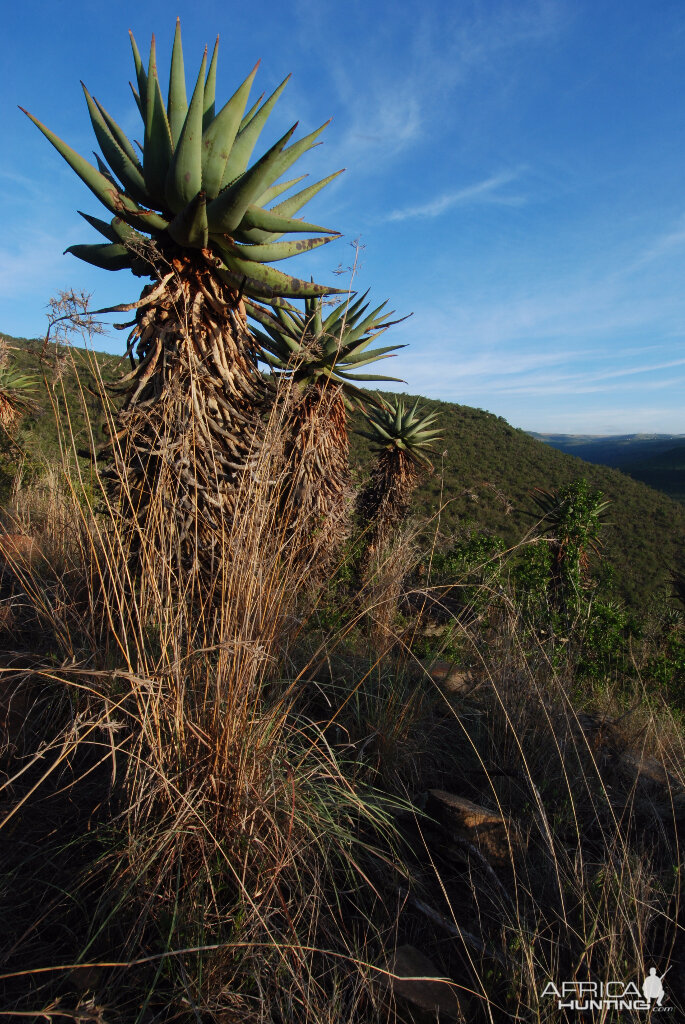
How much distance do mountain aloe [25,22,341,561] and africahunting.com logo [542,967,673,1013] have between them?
84.2 inches

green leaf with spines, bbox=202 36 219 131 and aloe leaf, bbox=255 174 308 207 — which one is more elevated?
green leaf with spines, bbox=202 36 219 131

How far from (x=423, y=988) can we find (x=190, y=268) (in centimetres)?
325

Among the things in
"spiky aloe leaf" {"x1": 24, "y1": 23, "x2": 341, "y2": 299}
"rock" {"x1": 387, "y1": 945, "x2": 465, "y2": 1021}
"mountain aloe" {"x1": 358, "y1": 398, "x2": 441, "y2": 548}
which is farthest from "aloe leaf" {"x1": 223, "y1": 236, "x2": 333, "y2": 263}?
"mountain aloe" {"x1": 358, "y1": 398, "x2": 441, "y2": 548}

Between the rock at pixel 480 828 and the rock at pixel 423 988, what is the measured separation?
48 cm

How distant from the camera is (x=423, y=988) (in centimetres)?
149

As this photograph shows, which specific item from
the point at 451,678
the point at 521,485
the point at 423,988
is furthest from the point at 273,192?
the point at 521,485

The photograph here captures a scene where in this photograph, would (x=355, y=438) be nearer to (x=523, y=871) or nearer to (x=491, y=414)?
(x=491, y=414)

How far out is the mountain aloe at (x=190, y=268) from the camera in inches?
110

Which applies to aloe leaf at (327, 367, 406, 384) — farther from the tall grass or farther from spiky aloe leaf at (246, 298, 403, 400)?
the tall grass

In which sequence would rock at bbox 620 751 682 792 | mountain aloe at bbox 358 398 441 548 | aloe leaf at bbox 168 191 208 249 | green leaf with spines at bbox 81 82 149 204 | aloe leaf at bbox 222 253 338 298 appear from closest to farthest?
1. aloe leaf at bbox 168 191 208 249
2. rock at bbox 620 751 682 792
3. green leaf with spines at bbox 81 82 149 204
4. aloe leaf at bbox 222 253 338 298
5. mountain aloe at bbox 358 398 441 548

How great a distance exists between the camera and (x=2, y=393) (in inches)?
423

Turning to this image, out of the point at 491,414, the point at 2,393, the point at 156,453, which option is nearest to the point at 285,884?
the point at 156,453

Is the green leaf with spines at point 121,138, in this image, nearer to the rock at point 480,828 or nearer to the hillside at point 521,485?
the rock at point 480,828

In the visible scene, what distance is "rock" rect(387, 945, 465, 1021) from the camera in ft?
4.71
